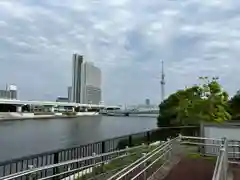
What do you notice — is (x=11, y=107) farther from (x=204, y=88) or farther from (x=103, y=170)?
(x=103, y=170)

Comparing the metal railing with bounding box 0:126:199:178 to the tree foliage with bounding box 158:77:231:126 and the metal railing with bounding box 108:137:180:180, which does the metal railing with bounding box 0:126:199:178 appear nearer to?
the metal railing with bounding box 108:137:180:180

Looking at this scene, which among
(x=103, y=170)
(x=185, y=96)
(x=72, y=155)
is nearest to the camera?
(x=103, y=170)

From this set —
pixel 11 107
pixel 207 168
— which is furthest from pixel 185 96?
pixel 11 107

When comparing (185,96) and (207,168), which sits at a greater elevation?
(185,96)

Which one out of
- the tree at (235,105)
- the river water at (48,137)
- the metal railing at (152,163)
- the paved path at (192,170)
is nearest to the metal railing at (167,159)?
the metal railing at (152,163)

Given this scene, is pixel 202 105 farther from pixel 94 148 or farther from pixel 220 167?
pixel 220 167

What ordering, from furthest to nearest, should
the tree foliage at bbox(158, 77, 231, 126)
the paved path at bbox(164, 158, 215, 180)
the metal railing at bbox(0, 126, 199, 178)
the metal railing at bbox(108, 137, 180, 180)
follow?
the tree foliage at bbox(158, 77, 231, 126), the paved path at bbox(164, 158, 215, 180), the metal railing at bbox(0, 126, 199, 178), the metal railing at bbox(108, 137, 180, 180)

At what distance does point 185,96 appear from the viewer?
28031 millimetres

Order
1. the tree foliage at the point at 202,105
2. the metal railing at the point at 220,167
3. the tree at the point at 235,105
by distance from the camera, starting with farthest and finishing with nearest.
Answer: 1. the tree at the point at 235,105
2. the tree foliage at the point at 202,105
3. the metal railing at the point at 220,167

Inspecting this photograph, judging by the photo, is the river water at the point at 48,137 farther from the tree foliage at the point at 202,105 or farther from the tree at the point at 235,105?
the tree at the point at 235,105

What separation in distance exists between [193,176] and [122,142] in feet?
20.0

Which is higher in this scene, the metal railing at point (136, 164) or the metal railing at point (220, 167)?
the metal railing at point (220, 167)

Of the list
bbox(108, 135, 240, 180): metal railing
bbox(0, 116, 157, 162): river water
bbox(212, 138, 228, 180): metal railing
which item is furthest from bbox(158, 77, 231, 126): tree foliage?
bbox(212, 138, 228, 180): metal railing

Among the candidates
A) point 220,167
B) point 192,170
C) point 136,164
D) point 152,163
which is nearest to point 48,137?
point 192,170
